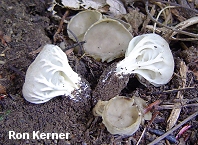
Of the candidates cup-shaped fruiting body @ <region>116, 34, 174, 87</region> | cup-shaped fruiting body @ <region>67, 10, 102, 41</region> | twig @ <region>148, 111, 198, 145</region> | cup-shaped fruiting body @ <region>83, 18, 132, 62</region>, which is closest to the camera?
twig @ <region>148, 111, 198, 145</region>

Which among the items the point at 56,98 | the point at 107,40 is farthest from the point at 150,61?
the point at 56,98

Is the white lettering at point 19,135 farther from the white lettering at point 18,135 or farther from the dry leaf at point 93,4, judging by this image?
the dry leaf at point 93,4

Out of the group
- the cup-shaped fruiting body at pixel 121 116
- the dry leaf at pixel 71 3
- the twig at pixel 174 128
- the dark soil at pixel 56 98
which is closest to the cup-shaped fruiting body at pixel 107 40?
the dark soil at pixel 56 98

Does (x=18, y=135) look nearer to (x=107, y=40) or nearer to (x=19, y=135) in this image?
(x=19, y=135)

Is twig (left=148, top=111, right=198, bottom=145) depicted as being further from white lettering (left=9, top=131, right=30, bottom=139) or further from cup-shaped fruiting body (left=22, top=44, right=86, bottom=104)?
white lettering (left=9, top=131, right=30, bottom=139)

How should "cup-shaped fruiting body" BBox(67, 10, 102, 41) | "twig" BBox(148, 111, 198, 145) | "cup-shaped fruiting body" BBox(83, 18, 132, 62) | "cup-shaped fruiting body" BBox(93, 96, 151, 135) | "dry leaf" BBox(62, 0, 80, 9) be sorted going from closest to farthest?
1. "cup-shaped fruiting body" BBox(93, 96, 151, 135)
2. "twig" BBox(148, 111, 198, 145)
3. "cup-shaped fruiting body" BBox(83, 18, 132, 62)
4. "cup-shaped fruiting body" BBox(67, 10, 102, 41)
5. "dry leaf" BBox(62, 0, 80, 9)

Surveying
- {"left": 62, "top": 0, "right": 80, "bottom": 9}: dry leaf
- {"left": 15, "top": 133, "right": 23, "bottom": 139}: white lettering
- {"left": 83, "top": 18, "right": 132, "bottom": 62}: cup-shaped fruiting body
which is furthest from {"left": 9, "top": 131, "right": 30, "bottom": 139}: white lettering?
{"left": 62, "top": 0, "right": 80, "bottom": 9}: dry leaf

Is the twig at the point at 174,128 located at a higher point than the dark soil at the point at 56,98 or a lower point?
lower
